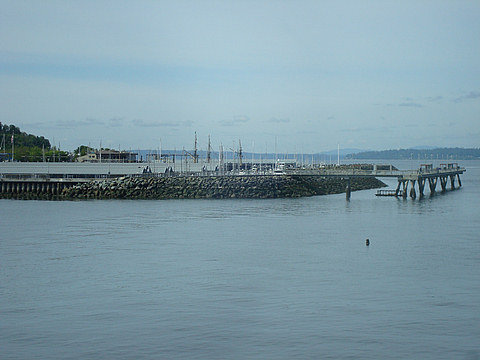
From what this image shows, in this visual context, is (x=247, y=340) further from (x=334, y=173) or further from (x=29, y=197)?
(x=29, y=197)

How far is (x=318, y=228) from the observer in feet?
207

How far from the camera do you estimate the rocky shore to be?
102 meters

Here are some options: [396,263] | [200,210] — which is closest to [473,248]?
[396,263]

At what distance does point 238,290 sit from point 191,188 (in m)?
68.9

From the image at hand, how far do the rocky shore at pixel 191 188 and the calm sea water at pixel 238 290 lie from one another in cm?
3503

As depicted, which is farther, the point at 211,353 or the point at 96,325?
the point at 96,325

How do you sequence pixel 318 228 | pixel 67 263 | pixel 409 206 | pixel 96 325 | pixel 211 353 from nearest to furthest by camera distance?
pixel 211 353 < pixel 96 325 < pixel 67 263 < pixel 318 228 < pixel 409 206

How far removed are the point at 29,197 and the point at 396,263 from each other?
7763 centimetres

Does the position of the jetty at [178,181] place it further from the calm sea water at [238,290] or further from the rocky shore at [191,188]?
the calm sea water at [238,290]

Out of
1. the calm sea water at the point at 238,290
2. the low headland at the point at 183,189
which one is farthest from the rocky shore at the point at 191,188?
the calm sea water at the point at 238,290

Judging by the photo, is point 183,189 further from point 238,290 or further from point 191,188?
point 238,290

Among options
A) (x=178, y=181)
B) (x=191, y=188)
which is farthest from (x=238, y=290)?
(x=178, y=181)

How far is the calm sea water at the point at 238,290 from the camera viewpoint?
1048 inches

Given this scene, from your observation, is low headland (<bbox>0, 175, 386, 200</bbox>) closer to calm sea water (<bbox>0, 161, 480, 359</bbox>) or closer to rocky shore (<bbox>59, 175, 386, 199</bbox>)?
rocky shore (<bbox>59, 175, 386, 199</bbox>)
